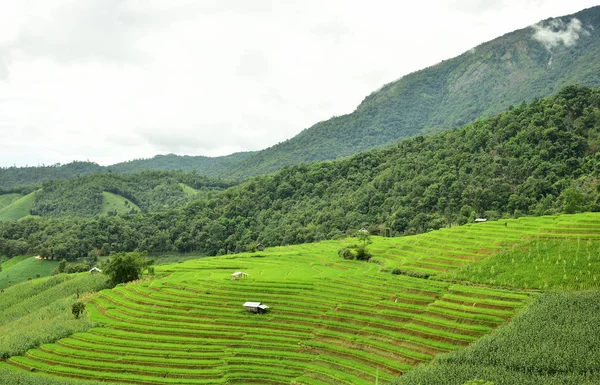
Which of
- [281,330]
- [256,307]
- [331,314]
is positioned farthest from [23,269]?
[331,314]

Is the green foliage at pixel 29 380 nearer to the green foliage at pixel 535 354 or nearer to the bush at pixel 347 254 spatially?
the green foliage at pixel 535 354

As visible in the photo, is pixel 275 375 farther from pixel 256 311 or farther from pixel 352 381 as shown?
pixel 256 311

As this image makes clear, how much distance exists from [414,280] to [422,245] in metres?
16.3

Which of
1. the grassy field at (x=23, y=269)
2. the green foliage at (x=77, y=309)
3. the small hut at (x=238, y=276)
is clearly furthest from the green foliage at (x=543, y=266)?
the grassy field at (x=23, y=269)

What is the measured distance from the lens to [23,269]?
132 metres

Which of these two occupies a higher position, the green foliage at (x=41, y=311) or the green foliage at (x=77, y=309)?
the green foliage at (x=77, y=309)

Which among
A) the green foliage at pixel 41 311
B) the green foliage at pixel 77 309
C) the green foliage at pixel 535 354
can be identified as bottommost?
the green foliage at pixel 535 354

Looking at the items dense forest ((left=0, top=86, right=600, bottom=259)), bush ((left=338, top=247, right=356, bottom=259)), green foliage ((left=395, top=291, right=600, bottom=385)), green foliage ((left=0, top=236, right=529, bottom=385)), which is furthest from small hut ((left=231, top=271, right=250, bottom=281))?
dense forest ((left=0, top=86, right=600, bottom=259))

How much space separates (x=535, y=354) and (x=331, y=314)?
23.2 m

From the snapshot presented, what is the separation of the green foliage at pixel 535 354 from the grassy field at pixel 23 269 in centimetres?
11515

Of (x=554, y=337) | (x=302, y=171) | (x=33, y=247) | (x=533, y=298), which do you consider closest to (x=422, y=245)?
(x=533, y=298)

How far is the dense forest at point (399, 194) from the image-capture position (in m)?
112

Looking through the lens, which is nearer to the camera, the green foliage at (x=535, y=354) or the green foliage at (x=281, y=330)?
the green foliage at (x=535, y=354)

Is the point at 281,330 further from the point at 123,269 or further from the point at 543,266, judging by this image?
the point at 123,269
